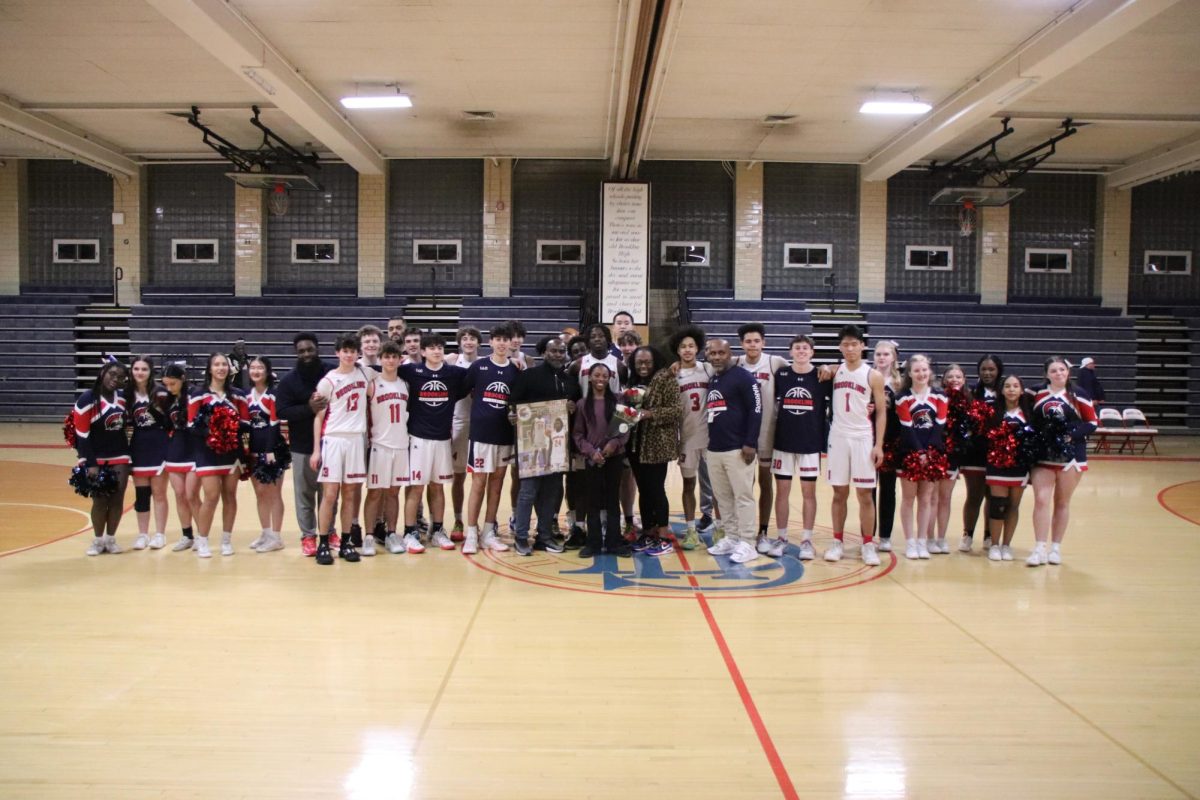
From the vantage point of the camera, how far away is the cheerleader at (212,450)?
5680 mm

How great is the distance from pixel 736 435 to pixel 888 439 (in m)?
1.20

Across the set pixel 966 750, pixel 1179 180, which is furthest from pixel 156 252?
pixel 1179 180

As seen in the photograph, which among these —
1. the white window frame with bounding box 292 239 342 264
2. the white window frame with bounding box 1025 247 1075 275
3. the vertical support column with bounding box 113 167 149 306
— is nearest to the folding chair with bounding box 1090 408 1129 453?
the white window frame with bounding box 1025 247 1075 275

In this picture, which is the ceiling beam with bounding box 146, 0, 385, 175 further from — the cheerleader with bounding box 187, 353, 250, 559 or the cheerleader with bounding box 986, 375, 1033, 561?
the cheerleader with bounding box 986, 375, 1033, 561

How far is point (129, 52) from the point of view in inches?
388

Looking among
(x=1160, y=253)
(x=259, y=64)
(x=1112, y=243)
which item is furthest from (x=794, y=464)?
(x=1160, y=253)

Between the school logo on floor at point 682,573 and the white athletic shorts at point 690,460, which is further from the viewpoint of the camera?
the white athletic shorts at point 690,460

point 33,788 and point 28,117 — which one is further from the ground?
point 28,117

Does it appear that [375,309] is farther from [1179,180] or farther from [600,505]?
[1179,180]

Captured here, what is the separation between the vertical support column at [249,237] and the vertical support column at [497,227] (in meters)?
4.28

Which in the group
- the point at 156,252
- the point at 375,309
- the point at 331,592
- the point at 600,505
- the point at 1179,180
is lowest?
the point at 331,592

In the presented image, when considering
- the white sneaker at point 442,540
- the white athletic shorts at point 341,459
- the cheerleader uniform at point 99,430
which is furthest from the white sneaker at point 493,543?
the cheerleader uniform at point 99,430

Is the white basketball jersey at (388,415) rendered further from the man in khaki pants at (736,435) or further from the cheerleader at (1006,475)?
the cheerleader at (1006,475)

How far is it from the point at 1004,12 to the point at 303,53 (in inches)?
313
